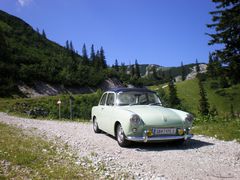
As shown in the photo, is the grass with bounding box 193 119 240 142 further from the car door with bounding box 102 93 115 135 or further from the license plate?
the car door with bounding box 102 93 115 135

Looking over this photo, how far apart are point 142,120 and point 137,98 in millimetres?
1963

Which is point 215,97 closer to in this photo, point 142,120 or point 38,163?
point 142,120

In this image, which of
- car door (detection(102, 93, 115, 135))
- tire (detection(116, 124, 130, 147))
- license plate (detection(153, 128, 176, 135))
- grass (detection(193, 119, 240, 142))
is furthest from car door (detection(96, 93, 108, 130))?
grass (detection(193, 119, 240, 142))

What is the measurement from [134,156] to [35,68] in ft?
268

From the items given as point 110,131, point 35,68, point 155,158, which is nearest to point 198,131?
point 110,131

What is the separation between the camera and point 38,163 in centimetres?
620

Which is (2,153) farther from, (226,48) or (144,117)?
(226,48)

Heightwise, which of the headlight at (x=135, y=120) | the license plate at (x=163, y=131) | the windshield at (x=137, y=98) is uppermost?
the windshield at (x=137, y=98)

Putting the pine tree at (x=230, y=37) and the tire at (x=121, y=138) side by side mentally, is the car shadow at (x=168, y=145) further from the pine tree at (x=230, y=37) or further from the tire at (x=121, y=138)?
the pine tree at (x=230, y=37)

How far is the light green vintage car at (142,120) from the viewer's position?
7996 mm

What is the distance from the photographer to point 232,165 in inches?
247

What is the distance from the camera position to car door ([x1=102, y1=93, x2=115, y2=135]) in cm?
951

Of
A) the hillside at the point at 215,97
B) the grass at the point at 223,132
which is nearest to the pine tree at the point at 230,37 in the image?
the grass at the point at 223,132

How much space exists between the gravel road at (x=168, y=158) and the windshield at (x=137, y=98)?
150 centimetres
